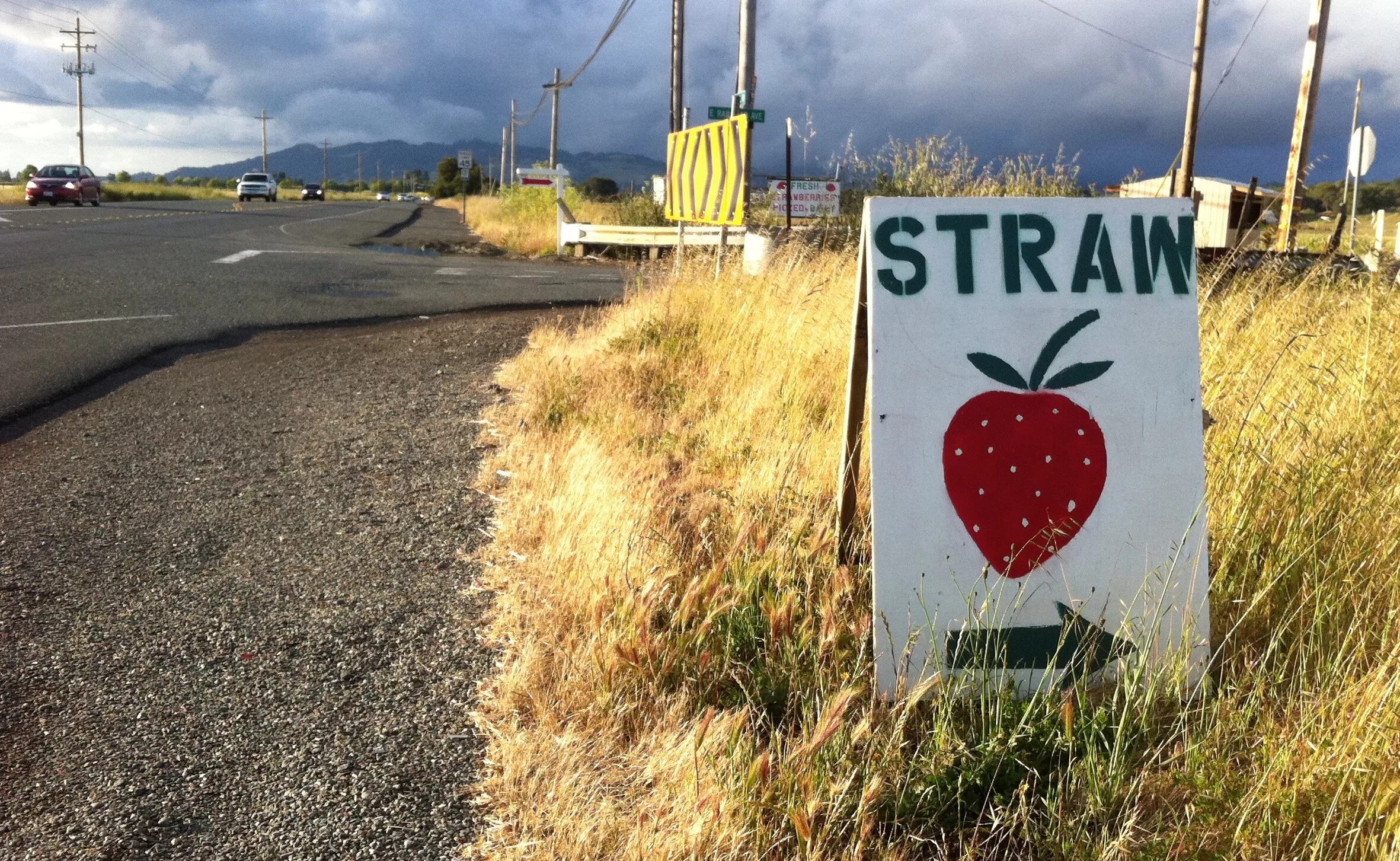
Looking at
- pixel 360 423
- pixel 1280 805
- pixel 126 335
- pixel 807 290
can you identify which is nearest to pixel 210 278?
pixel 126 335

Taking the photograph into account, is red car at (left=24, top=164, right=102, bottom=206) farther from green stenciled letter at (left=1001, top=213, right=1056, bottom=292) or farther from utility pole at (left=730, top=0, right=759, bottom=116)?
green stenciled letter at (left=1001, top=213, right=1056, bottom=292)

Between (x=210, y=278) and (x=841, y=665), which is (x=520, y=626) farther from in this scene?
(x=210, y=278)

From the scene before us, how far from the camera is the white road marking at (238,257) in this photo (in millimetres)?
15312

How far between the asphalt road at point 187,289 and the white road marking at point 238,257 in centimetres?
5

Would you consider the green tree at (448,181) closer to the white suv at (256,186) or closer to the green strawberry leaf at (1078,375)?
the white suv at (256,186)

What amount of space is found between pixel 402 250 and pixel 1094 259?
820 inches

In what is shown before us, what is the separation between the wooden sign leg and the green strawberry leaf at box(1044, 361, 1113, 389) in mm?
497

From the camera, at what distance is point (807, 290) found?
22.3 feet

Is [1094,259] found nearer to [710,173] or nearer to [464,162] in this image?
[710,173]

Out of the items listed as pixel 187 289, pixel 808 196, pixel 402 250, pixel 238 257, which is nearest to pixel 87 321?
pixel 187 289

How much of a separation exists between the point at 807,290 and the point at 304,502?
3454 mm

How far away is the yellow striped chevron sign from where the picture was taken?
880 centimetres

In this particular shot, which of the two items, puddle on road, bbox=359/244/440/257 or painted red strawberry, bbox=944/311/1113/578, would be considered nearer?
painted red strawberry, bbox=944/311/1113/578

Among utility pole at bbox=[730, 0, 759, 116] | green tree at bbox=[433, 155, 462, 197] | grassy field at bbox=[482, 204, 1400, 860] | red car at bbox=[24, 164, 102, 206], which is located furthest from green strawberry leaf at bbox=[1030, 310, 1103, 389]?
green tree at bbox=[433, 155, 462, 197]
